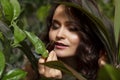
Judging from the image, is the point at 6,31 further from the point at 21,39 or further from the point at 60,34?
the point at 60,34

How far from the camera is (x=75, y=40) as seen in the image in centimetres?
108

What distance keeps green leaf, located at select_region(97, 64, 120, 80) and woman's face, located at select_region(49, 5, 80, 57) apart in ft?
1.78

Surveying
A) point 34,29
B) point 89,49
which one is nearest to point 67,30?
point 89,49

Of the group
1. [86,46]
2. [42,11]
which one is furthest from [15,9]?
[42,11]

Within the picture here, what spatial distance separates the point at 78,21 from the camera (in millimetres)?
1104

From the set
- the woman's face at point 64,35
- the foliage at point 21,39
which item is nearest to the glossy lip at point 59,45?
the woman's face at point 64,35

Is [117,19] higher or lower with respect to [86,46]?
higher

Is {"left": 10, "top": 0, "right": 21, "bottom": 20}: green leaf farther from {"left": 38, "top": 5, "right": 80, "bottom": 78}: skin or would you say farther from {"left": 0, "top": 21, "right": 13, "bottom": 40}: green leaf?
{"left": 38, "top": 5, "right": 80, "bottom": 78}: skin

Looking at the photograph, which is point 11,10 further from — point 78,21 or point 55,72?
point 78,21

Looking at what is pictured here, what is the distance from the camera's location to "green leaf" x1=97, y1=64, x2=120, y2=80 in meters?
0.49

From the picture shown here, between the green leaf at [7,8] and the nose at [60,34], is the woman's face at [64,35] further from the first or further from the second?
the green leaf at [7,8]

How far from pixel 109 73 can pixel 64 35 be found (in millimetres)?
580

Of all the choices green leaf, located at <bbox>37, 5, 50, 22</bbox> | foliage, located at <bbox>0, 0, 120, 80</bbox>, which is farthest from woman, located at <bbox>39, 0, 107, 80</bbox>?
green leaf, located at <bbox>37, 5, 50, 22</bbox>

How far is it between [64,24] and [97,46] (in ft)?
0.46
